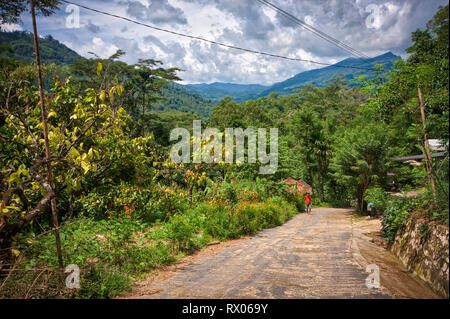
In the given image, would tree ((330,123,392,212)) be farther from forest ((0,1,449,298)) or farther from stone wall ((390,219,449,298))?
stone wall ((390,219,449,298))

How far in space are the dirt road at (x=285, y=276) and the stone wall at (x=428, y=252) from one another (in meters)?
0.17

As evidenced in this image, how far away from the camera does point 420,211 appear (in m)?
5.19

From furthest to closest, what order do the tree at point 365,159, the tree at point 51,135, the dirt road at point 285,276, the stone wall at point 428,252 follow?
the tree at point 365,159 < the tree at point 51,135 < the dirt road at point 285,276 < the stone wall at point 428,252

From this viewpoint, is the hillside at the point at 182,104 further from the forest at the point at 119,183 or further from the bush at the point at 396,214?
the bush at the point at 396,214

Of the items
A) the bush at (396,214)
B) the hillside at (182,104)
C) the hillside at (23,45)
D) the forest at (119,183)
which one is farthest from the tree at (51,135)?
the hillside at (182,104)

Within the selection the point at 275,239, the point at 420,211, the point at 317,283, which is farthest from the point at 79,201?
the point at 420,211

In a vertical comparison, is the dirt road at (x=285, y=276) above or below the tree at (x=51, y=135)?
below

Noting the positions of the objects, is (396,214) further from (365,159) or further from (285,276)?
(365,159)

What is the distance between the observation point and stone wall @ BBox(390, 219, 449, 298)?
12.5 ft

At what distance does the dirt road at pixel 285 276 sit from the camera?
4.11 meters

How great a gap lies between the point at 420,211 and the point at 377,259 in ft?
4.20

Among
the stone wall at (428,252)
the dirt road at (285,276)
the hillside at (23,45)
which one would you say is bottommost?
the dirt road at (285,276)

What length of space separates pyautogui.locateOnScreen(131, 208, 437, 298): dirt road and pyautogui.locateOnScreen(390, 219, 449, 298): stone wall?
0.17 m

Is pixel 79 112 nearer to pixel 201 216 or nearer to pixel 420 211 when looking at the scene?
pixel 201 216
